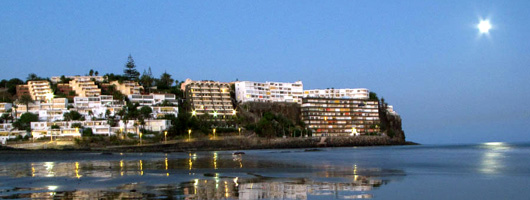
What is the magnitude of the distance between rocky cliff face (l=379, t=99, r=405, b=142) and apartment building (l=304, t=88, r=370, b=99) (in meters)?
6.57

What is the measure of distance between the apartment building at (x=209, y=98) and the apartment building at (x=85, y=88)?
23.6m

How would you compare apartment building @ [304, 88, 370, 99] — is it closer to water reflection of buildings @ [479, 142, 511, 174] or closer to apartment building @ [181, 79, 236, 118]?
apartment building @ [181, 79, 236, 118]

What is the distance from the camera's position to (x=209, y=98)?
133375 mm

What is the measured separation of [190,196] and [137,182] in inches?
248

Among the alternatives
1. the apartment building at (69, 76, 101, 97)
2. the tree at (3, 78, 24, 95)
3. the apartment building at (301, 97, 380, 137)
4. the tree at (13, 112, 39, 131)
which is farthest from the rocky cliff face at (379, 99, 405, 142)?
the tree at (3, 78, 24, 95)

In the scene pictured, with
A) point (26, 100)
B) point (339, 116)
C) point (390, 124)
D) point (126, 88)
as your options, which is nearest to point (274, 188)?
point (26, 100)

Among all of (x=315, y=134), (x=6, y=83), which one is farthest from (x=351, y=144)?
(x=6, y=83)

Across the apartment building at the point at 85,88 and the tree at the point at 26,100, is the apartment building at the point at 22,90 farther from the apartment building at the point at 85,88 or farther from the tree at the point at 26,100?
the tree at the point at 26,100

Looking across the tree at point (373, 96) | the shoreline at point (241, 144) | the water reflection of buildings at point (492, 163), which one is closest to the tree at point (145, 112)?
the shoreline at point (241, 144)

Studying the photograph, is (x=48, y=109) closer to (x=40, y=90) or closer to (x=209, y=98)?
(x=40, y=90)

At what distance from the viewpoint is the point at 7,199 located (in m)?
18.0

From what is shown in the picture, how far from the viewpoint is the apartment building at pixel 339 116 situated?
146875 millimetres

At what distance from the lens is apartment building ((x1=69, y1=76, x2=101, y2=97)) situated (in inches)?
4726

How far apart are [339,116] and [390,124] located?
2131 cm
